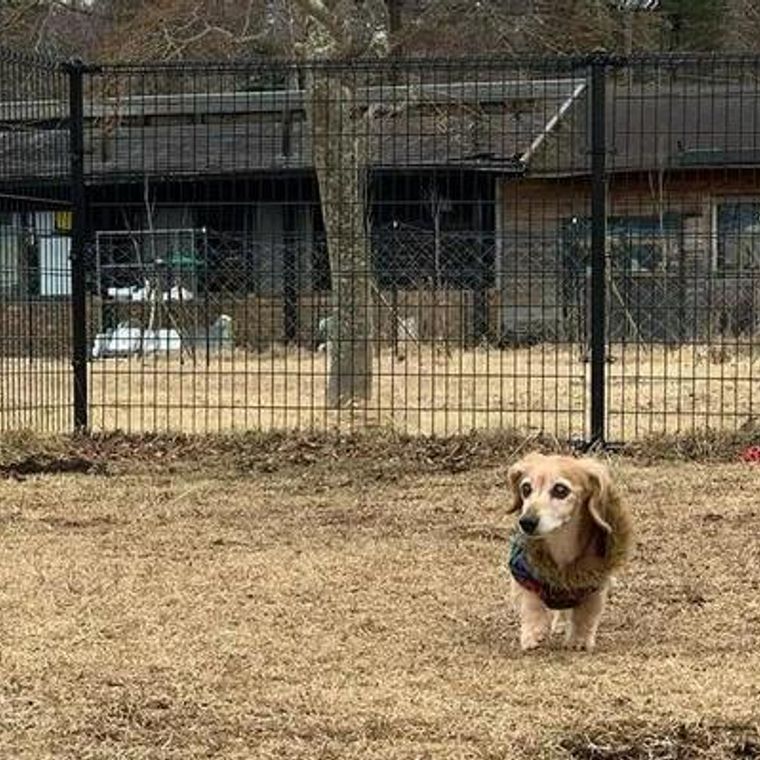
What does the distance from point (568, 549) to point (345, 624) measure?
2.56ft

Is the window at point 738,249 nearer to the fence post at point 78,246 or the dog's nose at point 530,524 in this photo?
the fence post at point 78,246

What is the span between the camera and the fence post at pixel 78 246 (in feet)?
29.6

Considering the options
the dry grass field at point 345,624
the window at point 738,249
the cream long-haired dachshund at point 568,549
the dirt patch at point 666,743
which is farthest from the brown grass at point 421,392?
the dirt patch at point 666,743

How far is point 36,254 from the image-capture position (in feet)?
34.8

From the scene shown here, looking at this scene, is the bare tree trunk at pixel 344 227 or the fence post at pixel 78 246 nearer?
the fence post at pixel 78 246

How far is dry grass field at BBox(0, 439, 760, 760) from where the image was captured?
11.4ft

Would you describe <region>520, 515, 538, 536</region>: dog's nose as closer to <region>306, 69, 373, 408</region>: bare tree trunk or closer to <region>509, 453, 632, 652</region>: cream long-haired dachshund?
<region>509, 453, 632, 652</region>: cream long-haired dachshund

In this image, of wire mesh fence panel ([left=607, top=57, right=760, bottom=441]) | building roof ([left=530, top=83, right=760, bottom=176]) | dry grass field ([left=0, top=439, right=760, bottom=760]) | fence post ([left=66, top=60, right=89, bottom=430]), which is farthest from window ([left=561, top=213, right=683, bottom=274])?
fence post ([left=66, top=60, right=89, bottom=430])

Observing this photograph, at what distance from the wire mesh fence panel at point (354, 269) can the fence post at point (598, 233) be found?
23 centimetres

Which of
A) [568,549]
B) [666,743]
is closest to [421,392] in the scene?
[568,549]

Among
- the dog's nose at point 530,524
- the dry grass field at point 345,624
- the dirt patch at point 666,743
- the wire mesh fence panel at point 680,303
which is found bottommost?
the dirt patch at point 666,743

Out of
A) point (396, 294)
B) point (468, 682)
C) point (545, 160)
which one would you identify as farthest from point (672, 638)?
point (545, 160)

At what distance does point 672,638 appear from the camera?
4496 mm

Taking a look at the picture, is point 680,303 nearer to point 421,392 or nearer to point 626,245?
point 626,245
